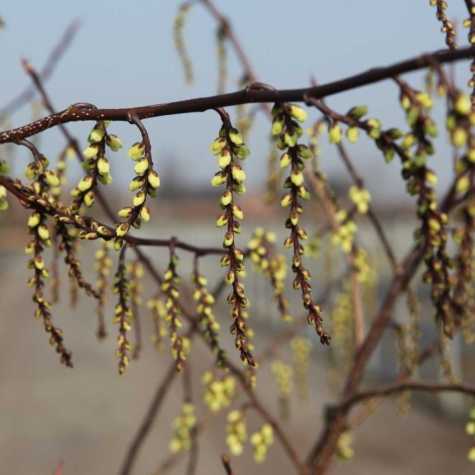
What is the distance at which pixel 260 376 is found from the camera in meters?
4.71

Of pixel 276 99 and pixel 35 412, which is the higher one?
pixel 35 412

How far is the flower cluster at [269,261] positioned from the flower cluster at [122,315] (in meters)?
0.22

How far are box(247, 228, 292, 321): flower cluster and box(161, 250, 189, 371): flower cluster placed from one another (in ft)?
0.58

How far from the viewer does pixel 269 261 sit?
74 centimetres

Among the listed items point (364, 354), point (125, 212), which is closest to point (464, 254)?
point (125, 212)

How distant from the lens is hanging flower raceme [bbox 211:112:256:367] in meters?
0.34

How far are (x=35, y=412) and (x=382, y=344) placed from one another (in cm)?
257

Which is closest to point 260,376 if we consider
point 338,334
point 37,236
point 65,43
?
point 338,334

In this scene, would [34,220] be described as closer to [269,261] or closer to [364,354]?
[269,261]

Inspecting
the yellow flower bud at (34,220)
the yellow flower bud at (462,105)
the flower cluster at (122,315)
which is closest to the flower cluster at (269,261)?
the flower cluster at (122,315)

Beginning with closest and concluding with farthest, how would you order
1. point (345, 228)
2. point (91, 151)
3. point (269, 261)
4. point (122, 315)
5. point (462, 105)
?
point (462, 105), point (91, 151), point (122, 315), point (269, 261), point (345, 228)

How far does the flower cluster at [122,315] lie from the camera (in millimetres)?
431

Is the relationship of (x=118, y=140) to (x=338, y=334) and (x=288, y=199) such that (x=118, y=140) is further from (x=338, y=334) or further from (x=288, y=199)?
(x=338, y=334)

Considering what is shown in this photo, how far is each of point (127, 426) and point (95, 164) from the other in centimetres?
370
